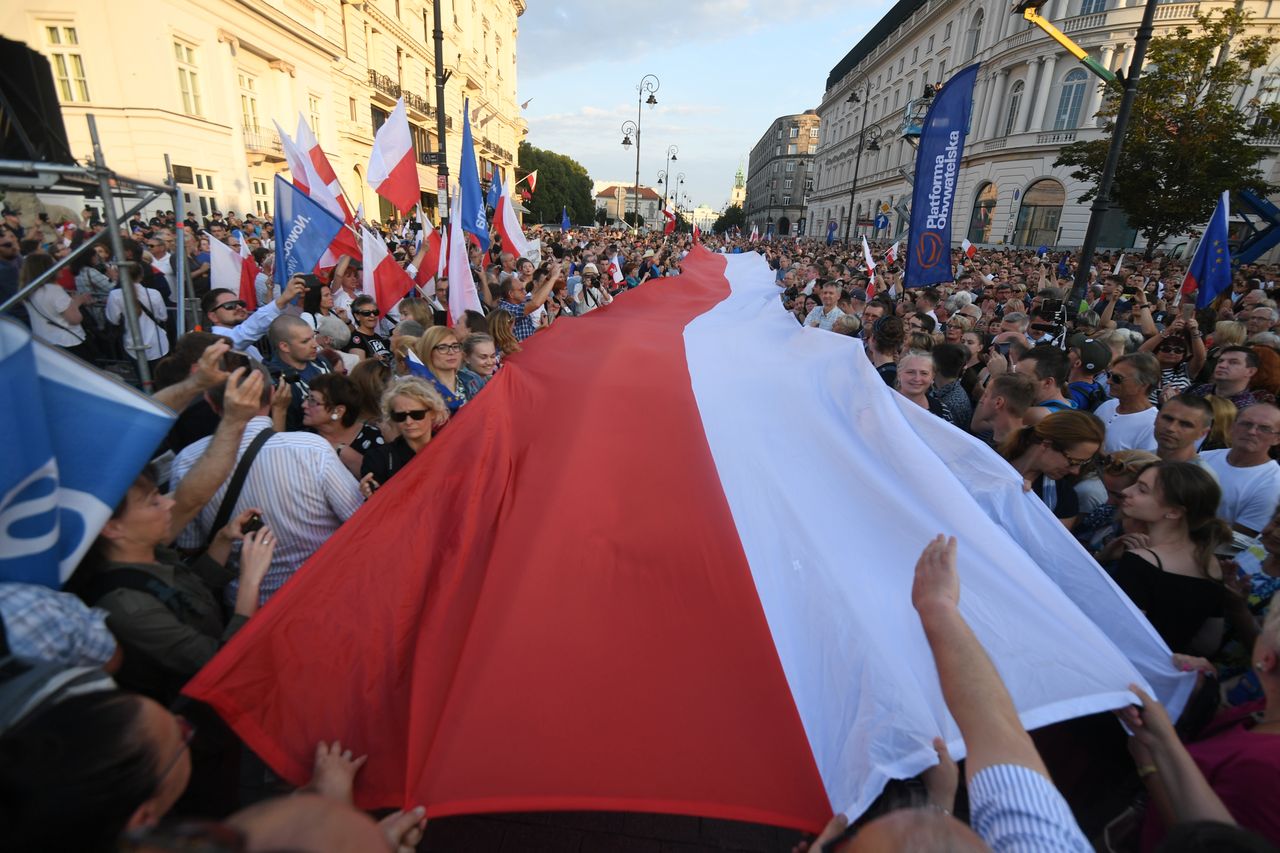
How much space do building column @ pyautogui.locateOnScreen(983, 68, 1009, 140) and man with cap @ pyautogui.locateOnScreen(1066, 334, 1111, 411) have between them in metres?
43.8

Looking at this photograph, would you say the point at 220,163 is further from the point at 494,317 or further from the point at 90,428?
the point at 90,428

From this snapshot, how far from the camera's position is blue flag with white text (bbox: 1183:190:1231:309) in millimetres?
6949

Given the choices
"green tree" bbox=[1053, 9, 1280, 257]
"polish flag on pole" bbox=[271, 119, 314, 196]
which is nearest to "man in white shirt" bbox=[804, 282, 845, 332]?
"polish flag on pole" bbox=[271, 119, 314, 196]

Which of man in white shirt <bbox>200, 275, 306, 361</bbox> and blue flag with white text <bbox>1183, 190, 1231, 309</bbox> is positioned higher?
blue flag with white text <bbox>1183, 190, 1231, 309</bbox>

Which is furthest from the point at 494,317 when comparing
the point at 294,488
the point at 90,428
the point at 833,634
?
the point at 833,634

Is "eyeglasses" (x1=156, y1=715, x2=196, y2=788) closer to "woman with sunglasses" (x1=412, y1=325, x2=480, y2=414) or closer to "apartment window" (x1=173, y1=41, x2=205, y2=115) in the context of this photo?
"woman with sunglasses" (x1=412, y1=325, x2=480, y2=414)

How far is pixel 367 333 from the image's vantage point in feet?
18.9

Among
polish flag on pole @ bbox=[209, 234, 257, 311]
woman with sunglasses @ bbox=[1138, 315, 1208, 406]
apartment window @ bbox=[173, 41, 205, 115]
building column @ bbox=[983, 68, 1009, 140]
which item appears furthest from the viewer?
building column @ bbox=[983, 68, 1009, 140]

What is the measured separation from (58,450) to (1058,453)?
150 inches

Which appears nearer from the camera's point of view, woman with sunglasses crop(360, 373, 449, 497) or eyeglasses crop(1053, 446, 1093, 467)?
eyeglasses crop(1053, 446, 1093, 467)

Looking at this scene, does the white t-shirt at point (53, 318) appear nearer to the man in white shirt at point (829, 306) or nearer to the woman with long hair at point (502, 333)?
the woman with long hair at point (502, 333)

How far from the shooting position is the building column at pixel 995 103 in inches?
1494

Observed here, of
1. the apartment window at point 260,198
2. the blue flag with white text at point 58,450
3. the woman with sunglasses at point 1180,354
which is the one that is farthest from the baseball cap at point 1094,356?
the apartment window at point 260,198

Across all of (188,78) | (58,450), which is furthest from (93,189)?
(188,78)
